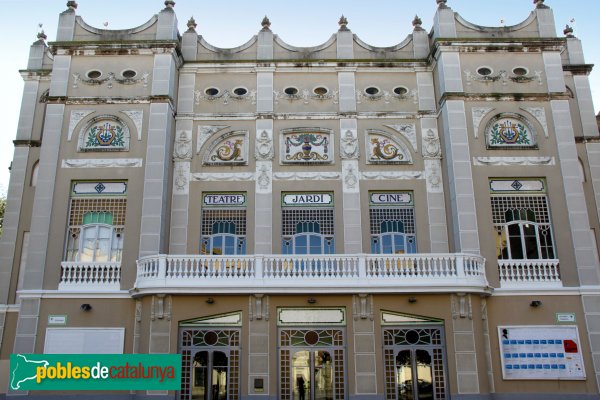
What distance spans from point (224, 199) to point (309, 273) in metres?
4.71

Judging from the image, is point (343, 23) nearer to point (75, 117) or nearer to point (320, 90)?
point (320, 90)

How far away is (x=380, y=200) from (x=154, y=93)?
30.7 ft

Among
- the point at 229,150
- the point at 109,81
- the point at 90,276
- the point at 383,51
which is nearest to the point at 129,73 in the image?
the point at 109,81

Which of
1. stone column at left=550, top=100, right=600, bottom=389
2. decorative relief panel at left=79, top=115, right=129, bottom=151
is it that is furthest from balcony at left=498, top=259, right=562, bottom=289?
decorative relief panel at left=79, top=115, right=129, bottom=151

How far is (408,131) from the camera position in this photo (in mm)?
22438

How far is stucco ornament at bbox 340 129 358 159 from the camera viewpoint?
2194cm

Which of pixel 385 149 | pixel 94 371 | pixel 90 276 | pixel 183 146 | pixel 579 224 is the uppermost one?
pixel 183 146

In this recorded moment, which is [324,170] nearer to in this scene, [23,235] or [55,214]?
[55,214]

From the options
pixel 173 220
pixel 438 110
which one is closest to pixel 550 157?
pixel 438 110

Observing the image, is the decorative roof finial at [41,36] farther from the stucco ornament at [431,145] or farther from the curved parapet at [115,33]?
the stucco ornament at [431,145]

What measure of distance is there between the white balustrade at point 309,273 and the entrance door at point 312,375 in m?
2.22

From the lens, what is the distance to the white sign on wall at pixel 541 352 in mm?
18875

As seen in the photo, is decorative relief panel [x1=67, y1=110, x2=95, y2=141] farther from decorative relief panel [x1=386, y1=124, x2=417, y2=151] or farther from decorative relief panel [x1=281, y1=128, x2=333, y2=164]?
decorative relief panel [x1=386, y1=124, x2=417, y2=151]

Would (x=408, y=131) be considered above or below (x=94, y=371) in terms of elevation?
above
